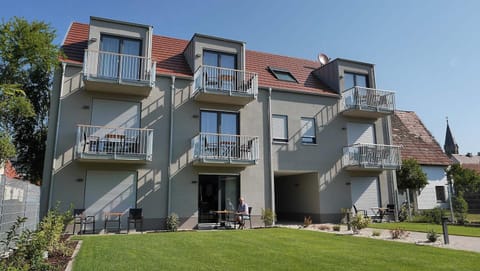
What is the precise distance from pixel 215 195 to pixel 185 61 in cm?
659

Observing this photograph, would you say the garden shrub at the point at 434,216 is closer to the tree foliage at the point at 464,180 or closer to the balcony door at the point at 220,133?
the balcony door at the point at 220,133

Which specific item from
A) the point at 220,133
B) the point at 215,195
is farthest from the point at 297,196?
the point at 220,133

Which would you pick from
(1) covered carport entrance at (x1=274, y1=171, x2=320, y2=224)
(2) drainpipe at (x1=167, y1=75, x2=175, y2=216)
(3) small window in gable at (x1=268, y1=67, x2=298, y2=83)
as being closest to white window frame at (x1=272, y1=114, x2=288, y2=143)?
(1) covered carport entrance at (x1=274, y1=171, x2=320, y2=224)

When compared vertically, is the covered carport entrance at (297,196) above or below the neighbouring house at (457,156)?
below

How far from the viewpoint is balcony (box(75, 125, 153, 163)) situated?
1295cm

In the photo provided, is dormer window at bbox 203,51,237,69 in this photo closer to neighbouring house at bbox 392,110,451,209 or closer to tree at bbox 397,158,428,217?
tree at bbox 397,158,428,217

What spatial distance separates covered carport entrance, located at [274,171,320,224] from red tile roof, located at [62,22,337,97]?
4619mm

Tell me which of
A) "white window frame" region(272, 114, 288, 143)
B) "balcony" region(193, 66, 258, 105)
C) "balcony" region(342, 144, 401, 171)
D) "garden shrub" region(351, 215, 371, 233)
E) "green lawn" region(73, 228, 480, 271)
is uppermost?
"balcony" region(193, 66, 258, 105)

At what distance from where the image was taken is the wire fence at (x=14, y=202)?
6547mm

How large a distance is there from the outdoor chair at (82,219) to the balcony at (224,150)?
450 centimetres

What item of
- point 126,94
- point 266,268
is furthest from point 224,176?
point 266,268

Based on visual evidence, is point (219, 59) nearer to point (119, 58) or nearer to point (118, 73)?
point (119, 58)

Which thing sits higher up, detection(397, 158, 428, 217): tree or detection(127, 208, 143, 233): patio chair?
detection(397, 158, 428, 217): tree

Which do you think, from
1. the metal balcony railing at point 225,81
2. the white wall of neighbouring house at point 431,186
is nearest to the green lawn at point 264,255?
the metal balcony railing at point 225,81
